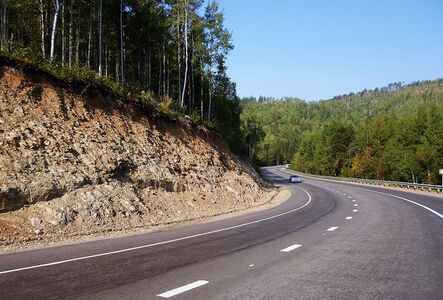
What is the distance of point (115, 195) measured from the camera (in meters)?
18.0

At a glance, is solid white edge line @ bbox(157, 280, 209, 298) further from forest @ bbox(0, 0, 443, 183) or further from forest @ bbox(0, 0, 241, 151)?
forest @ bbox(0, 0, 241, 151)

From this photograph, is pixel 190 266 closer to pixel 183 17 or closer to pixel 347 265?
pixel 347 265

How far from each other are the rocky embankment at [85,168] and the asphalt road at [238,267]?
9.35ft

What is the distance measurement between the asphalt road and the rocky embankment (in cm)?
285

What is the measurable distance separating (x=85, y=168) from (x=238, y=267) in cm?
1110

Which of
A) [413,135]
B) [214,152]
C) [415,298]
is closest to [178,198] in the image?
[214,152]

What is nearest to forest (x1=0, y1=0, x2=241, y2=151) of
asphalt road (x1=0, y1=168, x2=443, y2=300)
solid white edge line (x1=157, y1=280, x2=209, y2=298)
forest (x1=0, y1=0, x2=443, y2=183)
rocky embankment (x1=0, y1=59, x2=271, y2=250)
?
forest (x1=0, y1=0, x2=443, y2=183)

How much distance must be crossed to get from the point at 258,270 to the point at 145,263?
7.59ft

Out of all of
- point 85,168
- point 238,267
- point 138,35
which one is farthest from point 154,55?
point 238,267

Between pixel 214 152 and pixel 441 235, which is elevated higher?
pixel 214 152

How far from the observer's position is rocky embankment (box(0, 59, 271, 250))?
14422 millimetres

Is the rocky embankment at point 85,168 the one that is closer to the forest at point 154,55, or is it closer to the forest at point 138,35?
the forest at point 154,55

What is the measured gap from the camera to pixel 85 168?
1802 cm

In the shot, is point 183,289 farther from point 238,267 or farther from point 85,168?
point 85,168
